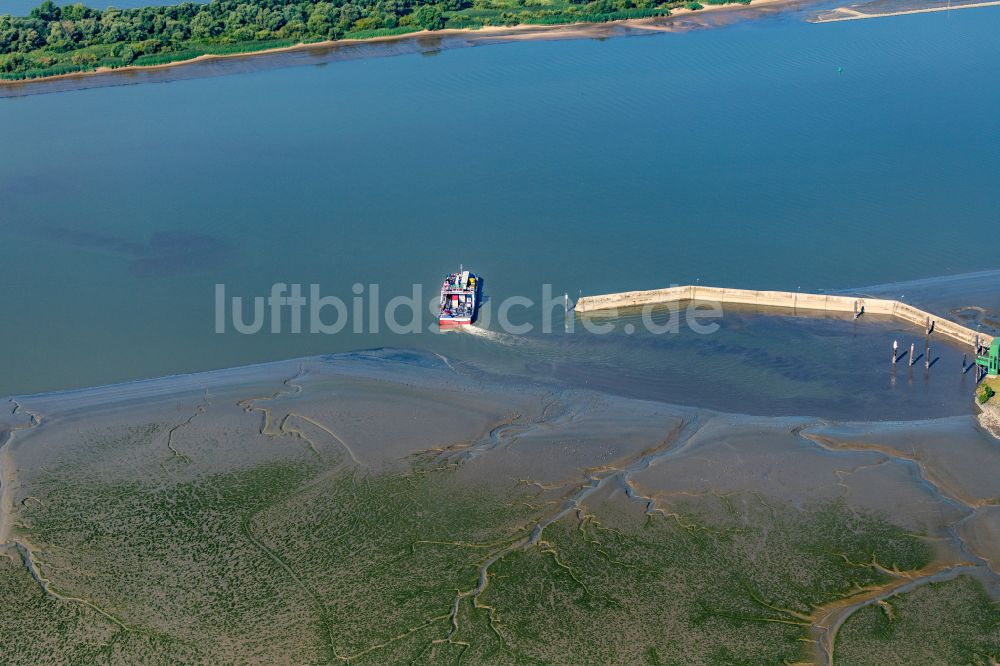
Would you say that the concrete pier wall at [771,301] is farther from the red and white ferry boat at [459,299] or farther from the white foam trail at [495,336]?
the red and white ferry boat at [459,299]

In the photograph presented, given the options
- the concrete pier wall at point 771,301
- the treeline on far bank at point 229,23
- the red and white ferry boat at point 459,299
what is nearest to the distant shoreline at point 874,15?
the treeline on far bank at point 229,23

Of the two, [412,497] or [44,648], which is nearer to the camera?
[44,648]

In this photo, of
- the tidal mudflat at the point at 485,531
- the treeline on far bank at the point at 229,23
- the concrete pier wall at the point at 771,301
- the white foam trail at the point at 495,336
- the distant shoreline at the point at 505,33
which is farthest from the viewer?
the distant shoreline at the point at 505,33

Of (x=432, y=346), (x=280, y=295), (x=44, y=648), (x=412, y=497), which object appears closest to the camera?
(x=44, y=648)

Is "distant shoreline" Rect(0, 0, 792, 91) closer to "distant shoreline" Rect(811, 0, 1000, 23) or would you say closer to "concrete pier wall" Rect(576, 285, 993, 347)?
"distant shoreline" Rect(811, 0, 1000, 23)

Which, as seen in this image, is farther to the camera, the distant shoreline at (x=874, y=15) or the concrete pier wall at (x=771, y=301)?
the distant shoreline at (x=874, y=15)

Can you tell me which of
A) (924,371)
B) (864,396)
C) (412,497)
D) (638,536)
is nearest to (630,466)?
(638,536)

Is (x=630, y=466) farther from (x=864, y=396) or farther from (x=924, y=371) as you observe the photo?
(x=924, y=371)

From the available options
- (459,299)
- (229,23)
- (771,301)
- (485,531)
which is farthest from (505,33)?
(485,531)
